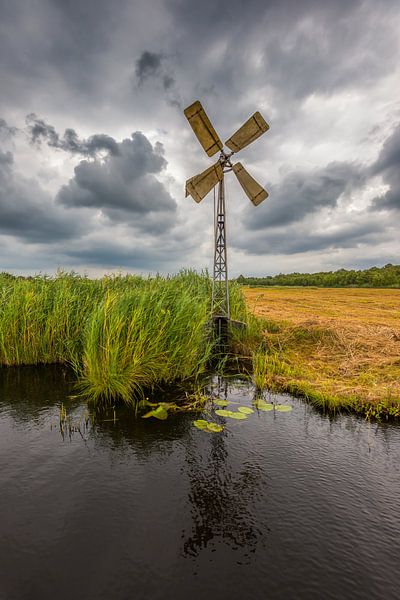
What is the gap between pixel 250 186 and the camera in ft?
44.7

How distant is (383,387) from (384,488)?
3699mm

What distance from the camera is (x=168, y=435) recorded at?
6.13 m

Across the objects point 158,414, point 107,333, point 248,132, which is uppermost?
point 248,132

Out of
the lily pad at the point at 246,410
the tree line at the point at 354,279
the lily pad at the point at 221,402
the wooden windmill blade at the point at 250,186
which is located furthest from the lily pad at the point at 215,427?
the tree line at the point at 354,279

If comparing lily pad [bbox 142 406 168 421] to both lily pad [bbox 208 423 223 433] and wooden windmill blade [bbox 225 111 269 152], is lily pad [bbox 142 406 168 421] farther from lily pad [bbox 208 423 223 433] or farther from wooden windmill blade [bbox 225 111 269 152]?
wooden windmill blade [bbox 225 111 269 152]

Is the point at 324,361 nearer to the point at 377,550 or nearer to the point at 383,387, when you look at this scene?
the point at 383,387

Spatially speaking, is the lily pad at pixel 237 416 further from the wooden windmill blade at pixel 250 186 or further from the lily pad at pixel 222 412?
the wooden windmill blade at pixel 250 186

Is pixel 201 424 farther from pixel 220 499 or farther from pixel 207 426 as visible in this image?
pixel 220 499

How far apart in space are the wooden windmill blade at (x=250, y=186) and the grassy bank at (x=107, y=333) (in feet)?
14.9

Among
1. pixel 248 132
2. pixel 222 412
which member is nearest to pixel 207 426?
pixel 222 412

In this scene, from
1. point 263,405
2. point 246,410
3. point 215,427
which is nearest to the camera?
point 215,427

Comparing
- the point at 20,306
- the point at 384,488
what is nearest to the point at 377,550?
the point at 384,488

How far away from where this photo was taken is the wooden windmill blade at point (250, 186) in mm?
13516

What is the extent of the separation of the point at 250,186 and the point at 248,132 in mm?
Answer: 2018
